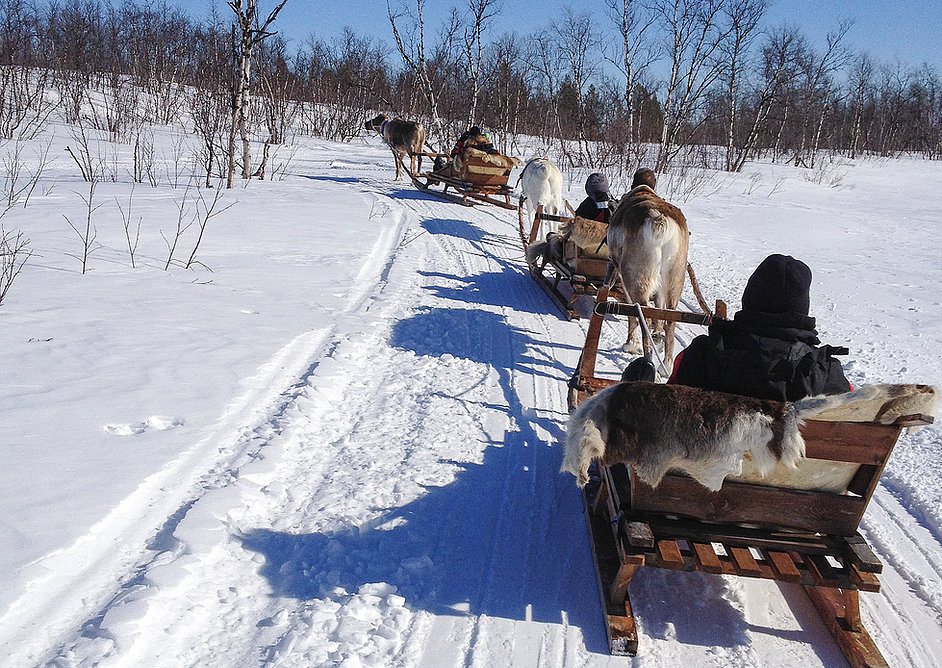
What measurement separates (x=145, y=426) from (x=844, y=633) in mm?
3494

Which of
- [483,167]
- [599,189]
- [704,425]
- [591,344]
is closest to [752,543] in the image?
[704,425]

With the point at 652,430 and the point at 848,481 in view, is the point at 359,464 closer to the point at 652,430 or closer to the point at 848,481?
the point at 652,430

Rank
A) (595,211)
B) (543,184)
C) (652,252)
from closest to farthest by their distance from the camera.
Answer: (652,252)
(595,211)
(543,184)

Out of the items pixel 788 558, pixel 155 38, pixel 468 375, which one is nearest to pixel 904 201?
pixel 468 375

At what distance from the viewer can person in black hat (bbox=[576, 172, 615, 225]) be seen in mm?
7203

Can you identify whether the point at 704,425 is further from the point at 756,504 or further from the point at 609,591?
the point at 609,591

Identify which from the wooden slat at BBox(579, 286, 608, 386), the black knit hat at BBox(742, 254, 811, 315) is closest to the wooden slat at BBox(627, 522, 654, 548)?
the black knit hat at BBox(742, 254, 811, 315)

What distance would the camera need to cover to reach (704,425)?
84.4 inches

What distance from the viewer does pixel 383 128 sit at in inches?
708

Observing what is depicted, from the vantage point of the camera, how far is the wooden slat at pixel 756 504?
2.39 m

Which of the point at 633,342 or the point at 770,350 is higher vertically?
the point at 770,350

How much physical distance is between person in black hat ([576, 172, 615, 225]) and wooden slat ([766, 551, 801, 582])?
5.19 meters

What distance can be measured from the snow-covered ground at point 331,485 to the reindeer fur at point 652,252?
634mm

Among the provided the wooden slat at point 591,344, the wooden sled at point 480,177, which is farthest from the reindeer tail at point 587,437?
the wooden sled at point 480,177
